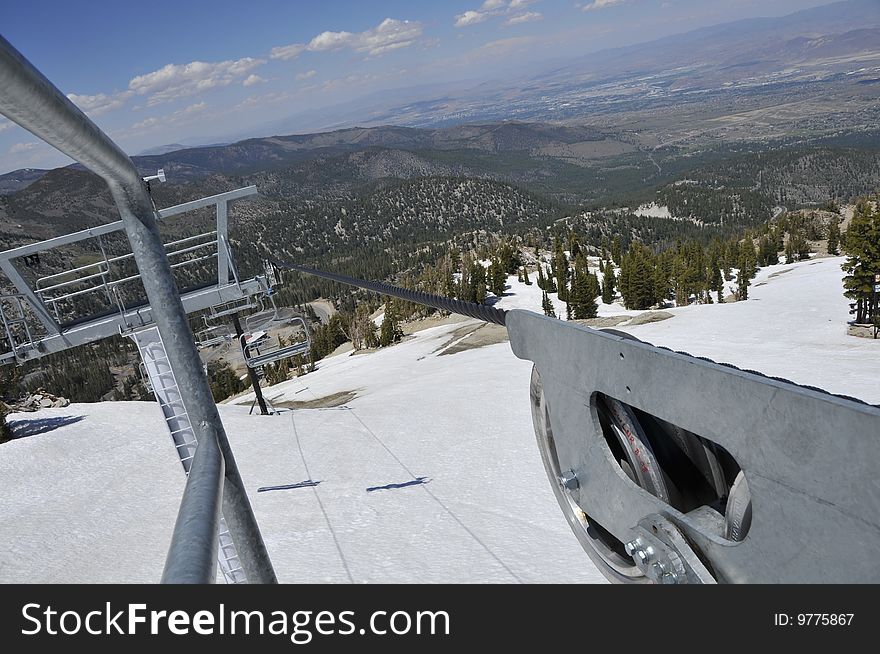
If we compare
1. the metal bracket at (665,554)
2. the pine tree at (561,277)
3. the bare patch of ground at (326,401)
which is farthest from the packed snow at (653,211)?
the metal bracket at (665,554)

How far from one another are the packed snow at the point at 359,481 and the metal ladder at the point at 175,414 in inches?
140

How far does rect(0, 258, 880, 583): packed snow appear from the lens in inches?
305

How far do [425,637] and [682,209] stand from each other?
620 ft

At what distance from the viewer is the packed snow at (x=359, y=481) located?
7742mm

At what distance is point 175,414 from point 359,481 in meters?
6.72

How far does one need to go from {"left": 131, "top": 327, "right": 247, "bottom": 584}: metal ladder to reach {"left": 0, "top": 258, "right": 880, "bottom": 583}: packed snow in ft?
11.7

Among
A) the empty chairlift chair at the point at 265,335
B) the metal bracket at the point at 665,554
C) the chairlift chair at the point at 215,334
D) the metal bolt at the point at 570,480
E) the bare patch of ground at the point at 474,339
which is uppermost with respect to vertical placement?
the metal bracket at the point at 665,554

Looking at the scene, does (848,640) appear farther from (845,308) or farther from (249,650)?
(845,308)

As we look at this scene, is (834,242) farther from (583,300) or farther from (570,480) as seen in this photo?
(570,480)

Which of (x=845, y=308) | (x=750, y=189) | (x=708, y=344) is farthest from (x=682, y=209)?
(x=708, y=344)

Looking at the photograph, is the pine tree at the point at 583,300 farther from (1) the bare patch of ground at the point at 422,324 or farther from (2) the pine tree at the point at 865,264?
(2) the pine tree at the point at 865,264

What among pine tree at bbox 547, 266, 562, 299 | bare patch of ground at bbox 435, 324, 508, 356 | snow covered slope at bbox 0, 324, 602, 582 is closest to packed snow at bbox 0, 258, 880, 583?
snow covered slope at bbox 0, 324, 602, 582

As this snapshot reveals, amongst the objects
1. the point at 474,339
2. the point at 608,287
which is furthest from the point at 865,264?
the point at 608,287

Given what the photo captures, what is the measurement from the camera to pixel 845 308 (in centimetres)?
3288
